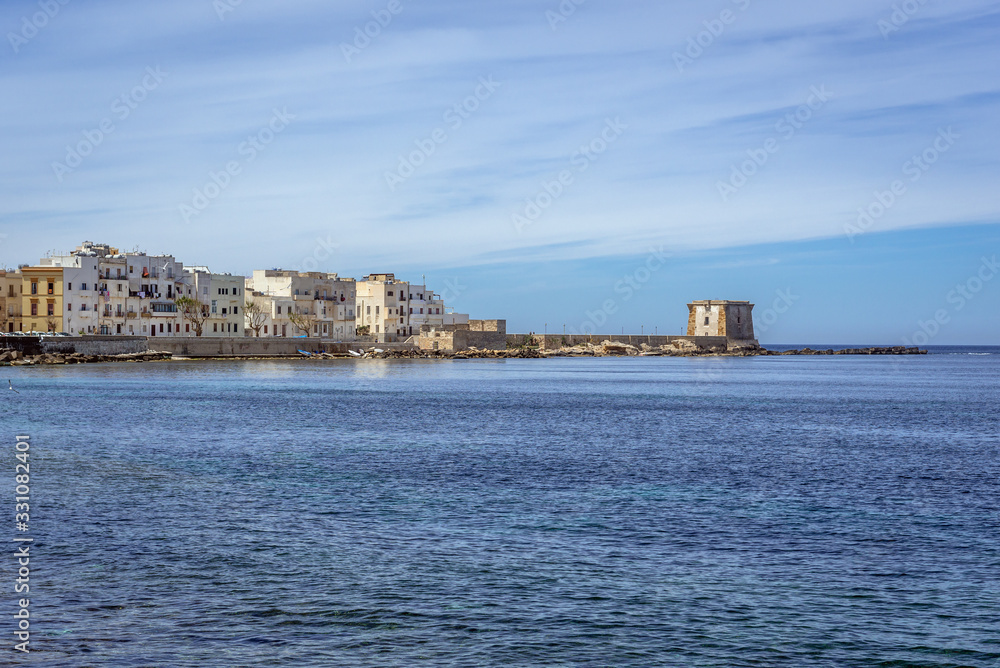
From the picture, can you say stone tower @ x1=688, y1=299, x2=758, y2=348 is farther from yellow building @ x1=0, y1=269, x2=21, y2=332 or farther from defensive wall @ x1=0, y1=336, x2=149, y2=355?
yellow building @ x1=0, y1=269, x2=21, y2=332

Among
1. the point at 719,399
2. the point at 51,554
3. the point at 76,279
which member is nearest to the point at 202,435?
the point at 51,554

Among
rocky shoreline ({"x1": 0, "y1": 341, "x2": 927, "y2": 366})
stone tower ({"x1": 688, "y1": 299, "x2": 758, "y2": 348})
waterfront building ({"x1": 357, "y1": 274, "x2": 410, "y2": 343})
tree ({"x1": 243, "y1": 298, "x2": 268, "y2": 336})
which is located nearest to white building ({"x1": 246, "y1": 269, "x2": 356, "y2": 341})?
tree ({"x1": 243, "y1": 298, "x2": 268, "y2": 336})

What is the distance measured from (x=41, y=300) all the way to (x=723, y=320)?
298ft

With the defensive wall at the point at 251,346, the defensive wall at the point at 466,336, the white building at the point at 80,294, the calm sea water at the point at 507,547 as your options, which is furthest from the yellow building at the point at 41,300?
the calm sea water at the point at 507,547

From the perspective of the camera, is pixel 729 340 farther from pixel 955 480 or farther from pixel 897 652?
pixel 897 652

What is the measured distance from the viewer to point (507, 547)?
15391mm

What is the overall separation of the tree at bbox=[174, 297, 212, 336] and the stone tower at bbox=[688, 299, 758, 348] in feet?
239

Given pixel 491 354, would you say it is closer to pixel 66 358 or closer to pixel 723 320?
pixel 723 320

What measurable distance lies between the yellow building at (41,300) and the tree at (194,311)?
503 inches

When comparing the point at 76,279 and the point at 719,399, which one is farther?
the point at 76,279

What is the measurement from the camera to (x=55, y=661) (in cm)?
1009

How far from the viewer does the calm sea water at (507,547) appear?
1095 centimetres

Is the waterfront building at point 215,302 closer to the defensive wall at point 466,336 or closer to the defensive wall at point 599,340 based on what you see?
the defensive wall at point 466,336

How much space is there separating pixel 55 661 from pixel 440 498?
10313 mm
